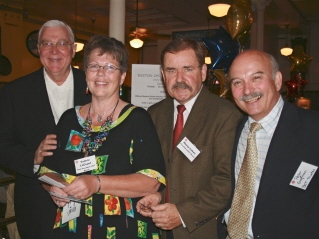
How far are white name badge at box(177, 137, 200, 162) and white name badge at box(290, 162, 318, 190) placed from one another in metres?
0.58

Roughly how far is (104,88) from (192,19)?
437 inches

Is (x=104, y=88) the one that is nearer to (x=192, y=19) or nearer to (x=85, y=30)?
(x=192, y=19)

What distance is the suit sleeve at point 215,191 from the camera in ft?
Result: 6.95


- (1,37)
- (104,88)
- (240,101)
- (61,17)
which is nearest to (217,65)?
(240,101)

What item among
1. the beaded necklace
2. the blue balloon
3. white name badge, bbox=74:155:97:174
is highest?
the blue balloon

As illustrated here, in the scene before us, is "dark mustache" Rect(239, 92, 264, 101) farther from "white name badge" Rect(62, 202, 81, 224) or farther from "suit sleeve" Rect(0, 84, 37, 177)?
"suit sleeve" Rect(0, 84, 37, 177)

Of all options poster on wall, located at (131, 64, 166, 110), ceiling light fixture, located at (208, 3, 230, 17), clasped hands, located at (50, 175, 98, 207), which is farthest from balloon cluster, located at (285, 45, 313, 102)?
clasped hands, located at (50, 175, 98, 207)

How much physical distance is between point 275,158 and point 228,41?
2.58 metres

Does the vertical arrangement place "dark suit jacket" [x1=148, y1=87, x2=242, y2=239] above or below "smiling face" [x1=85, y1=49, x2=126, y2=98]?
below

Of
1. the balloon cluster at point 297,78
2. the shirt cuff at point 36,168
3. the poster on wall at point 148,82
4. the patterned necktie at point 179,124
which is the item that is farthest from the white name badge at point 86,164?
the balloon cluster at point 297,78

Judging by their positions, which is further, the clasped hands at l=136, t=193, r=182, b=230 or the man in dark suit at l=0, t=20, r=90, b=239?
the man in dark suit at l=0, t=20, r=90, b=239

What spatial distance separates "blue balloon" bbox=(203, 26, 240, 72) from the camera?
3994 mm

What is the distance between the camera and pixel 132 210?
1855 millimetres

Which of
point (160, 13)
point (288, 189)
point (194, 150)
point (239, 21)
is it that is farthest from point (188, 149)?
point (160, 13)
